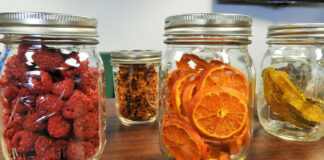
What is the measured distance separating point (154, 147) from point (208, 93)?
18cm

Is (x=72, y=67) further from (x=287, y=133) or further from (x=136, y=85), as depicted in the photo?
(x=287, y=133)

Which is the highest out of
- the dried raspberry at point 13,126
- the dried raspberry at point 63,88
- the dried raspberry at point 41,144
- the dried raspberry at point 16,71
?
the dried raspberry at point 16,71

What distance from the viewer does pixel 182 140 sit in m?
0.36

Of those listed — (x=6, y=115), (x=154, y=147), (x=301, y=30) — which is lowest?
(x=154, y=147)

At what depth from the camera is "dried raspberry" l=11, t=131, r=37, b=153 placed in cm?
33

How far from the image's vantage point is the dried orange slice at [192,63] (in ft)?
1.37

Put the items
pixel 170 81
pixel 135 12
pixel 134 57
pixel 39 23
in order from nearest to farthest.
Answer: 1. pixel 39 23
2. pixel 170 81
3. pixel 134 57
4. pixel 135 12

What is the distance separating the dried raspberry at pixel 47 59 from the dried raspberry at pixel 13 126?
0.27ft

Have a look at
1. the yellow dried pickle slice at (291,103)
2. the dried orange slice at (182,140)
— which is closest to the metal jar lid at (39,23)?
the dried orange slice at (182,140)

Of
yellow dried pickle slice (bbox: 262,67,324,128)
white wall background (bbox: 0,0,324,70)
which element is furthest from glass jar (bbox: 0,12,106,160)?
white wall background (bbox: 0,0,324,70)

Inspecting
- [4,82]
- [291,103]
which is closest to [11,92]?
[4,82]

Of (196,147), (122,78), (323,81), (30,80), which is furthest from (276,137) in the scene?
(30,80)

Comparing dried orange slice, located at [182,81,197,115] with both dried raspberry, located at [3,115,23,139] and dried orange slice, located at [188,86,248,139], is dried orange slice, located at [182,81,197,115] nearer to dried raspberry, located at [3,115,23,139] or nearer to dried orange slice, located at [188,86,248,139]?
dried orange slice, located at [188,86,248,139]

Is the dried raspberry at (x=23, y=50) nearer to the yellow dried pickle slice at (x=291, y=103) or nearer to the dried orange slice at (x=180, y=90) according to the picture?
the dried orange slice at (x=180, y=90)
